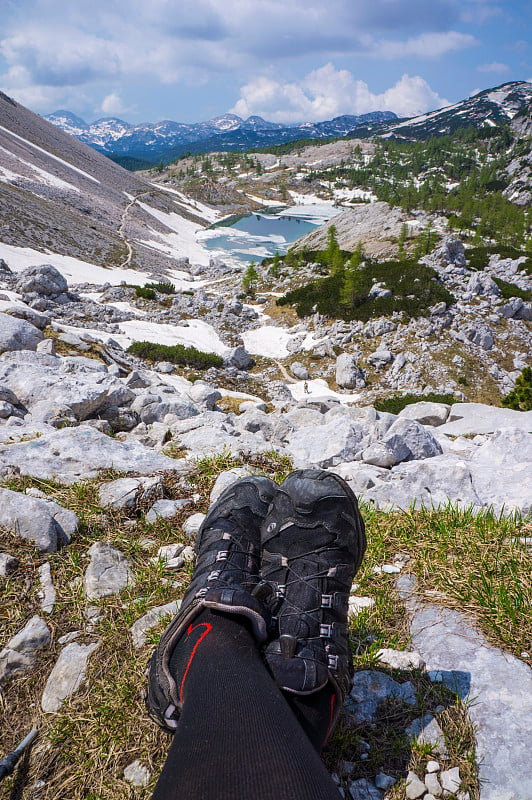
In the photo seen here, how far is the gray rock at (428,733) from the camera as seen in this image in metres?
1.74

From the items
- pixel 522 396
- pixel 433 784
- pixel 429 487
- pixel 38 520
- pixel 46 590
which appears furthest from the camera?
pixel 522 396

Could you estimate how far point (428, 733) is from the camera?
180 cm

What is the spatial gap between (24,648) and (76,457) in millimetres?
1922

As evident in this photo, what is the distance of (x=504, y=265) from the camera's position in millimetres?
33688

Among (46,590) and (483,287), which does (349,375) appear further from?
(46,590)

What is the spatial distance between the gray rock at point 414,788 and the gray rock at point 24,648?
5.88 feet

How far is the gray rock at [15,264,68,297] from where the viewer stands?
77.2 feet

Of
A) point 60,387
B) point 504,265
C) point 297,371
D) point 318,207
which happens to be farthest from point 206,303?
point 318,207

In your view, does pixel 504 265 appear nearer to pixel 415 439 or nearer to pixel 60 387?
pixel 415 439

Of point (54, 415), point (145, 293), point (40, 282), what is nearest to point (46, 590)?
point (54, 415)

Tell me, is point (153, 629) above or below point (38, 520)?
below

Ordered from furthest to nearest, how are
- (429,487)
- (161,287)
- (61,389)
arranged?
1. (161,287)
2. (61,389)
3. (429,487)

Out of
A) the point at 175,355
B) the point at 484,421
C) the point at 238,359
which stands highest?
the point at 484,421

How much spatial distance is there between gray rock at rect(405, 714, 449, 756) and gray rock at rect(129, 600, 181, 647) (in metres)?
1.32
